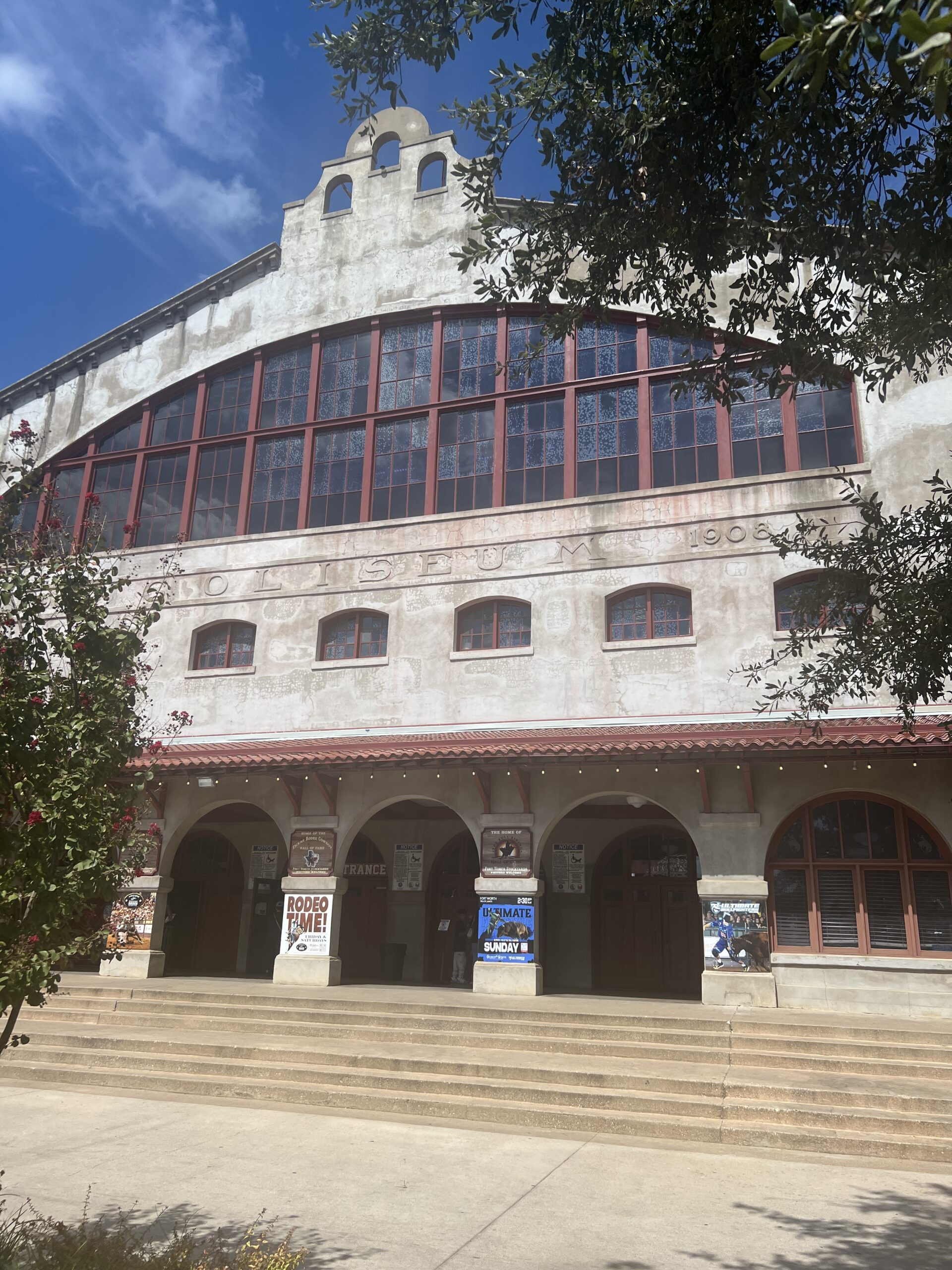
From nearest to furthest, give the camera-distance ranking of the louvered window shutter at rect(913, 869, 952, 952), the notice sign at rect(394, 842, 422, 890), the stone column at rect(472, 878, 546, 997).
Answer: the louvered window shutter at rect(913, 869, 952, 952)
the stone column at rect(472, 878, 546, 997)
the notice sign at rect(394, 842, 422, 890)

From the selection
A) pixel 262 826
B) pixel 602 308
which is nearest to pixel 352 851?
pixel 262 826

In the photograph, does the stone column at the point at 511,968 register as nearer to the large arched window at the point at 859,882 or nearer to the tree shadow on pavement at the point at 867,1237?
the large arched window at the point at 859,882

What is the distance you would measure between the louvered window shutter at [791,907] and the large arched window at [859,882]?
0.04 feet

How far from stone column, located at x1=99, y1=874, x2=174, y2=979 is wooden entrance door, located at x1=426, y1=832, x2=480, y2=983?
557cm

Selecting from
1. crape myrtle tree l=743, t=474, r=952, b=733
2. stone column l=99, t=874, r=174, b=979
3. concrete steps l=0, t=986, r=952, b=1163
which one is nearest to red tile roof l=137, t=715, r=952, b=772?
stone column l=99, t=874, r=174, b=979

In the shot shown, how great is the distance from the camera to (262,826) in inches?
901

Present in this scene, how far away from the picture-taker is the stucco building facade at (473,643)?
52.4 feet

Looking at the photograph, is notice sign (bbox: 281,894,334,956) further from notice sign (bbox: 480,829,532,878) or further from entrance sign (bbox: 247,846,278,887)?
entrance sign (bbox: 247,846,278,887)

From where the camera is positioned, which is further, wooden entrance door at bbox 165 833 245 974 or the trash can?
wooden entrance door at bbox 165 833 245 974

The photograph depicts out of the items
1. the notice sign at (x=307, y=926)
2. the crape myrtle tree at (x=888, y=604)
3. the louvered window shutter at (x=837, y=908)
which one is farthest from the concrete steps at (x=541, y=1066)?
the crape myrtle tree at (x=888, y=604)

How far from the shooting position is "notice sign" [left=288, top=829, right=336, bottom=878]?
18438mm

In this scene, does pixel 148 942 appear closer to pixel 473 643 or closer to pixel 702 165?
pixel 473 643

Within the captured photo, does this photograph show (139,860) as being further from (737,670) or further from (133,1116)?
(737,670)

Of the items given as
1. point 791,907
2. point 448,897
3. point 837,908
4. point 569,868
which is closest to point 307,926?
point 448,897
